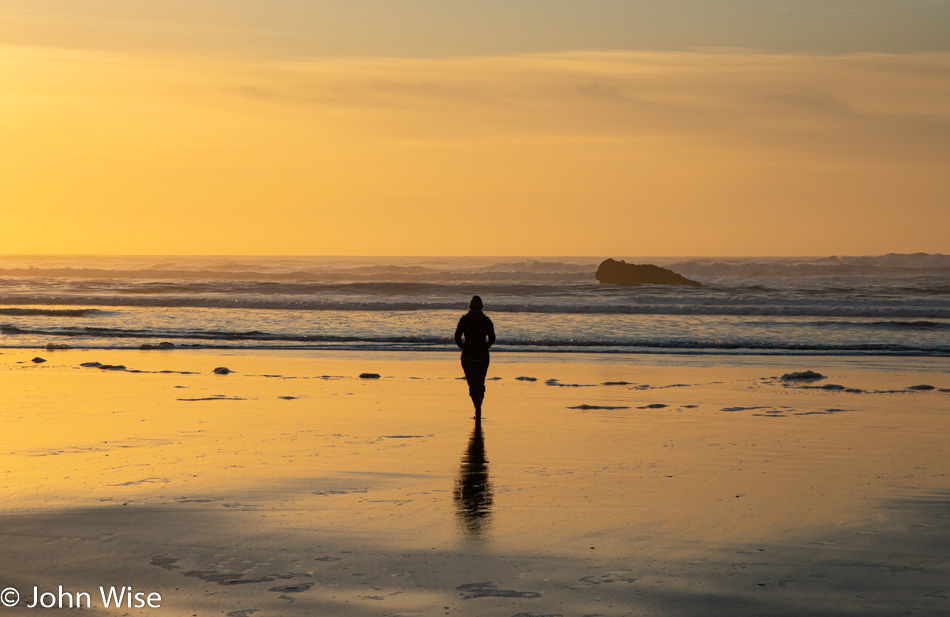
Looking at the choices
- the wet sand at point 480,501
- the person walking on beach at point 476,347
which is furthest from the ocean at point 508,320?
the person walking on beach at point 476,347

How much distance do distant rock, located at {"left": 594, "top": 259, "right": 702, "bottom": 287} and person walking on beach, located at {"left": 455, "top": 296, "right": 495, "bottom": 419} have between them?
4771 centimetres

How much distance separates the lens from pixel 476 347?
1244cm

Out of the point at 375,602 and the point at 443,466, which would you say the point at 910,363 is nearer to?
the point at 443,466

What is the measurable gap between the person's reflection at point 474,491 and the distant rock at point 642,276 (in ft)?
166

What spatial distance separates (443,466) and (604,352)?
13915mm

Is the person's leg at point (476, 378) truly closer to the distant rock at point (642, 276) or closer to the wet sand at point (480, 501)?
the wet sand at point (480, 501)

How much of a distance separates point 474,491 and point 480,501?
39 centimetres

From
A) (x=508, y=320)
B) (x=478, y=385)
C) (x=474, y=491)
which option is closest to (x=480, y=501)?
(x=474, y=491)

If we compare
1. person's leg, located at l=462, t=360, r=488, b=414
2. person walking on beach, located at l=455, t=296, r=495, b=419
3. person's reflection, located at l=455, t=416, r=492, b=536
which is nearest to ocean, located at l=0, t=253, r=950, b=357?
person walking on beach, located at l=455, t=296, r=495, b=419

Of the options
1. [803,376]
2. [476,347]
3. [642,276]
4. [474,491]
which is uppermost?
[642,276]

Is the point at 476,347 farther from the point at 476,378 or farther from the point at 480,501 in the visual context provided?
the point at 480,501

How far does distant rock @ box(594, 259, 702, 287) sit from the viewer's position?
59.8 m

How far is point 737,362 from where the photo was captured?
66.4ft

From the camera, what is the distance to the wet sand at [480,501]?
5.36 meters
